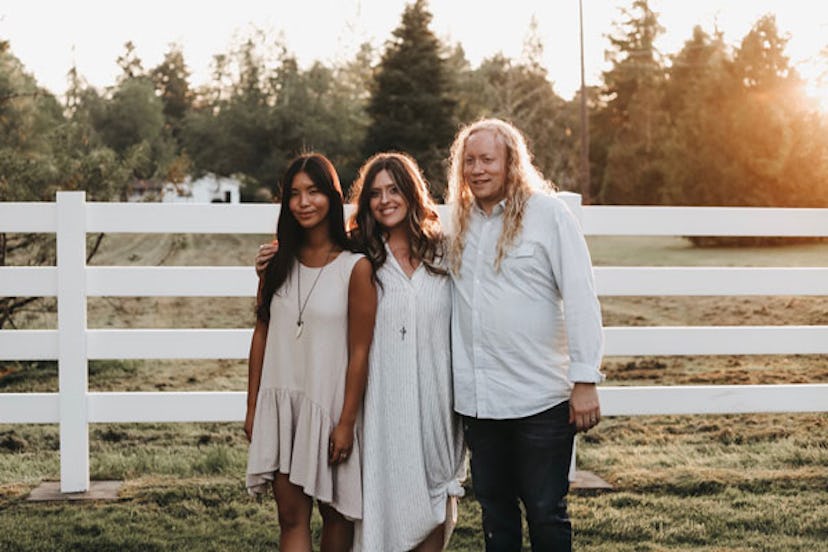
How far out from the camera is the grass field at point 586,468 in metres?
4.18

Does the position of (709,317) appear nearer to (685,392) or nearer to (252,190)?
(685,392)

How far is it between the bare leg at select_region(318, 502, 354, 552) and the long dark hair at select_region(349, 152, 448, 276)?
0.82 m

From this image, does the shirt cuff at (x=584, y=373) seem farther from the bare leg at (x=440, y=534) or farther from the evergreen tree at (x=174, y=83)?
the evergreen tree at (x=174, y=83)

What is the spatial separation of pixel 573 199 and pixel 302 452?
88.0 inches

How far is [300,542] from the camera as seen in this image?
3143 mm

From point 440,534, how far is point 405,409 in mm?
502

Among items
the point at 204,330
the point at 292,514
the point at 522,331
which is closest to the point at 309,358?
the point at 292,514

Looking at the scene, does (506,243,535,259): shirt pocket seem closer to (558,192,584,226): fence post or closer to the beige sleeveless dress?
the beige sleeveless dress

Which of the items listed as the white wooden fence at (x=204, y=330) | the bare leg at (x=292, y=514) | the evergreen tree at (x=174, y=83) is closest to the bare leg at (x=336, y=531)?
the bare leg at (x=292, y=514)

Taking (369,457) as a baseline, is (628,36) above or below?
above

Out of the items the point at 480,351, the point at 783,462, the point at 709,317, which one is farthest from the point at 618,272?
the point at 709,317

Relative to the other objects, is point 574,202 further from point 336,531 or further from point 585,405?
point 336,531

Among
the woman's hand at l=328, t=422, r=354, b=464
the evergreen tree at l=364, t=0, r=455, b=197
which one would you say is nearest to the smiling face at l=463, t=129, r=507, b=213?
the woman's hand at l=328, t=422, r=354, b=464

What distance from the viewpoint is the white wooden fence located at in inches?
183
